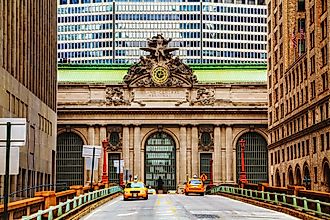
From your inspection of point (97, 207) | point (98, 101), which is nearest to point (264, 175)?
point (98, 101)

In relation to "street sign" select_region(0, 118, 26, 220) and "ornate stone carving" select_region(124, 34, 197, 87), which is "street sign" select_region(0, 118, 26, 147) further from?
"ornate stone carving" select_region(124, 34, 197, 87)

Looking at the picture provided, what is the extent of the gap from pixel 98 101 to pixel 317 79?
52.3 m

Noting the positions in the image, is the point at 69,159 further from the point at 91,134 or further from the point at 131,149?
the point at 131,149

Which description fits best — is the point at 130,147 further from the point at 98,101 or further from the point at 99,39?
the point at 99,39

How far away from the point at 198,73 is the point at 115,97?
1464 centimetres

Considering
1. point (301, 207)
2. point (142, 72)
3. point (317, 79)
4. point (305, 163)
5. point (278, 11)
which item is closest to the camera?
point (301, 207)

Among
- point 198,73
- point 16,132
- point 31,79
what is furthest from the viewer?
point 198,73

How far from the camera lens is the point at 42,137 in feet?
282

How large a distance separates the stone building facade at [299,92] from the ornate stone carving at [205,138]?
16.5 meters

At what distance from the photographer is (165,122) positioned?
121938 millimetres

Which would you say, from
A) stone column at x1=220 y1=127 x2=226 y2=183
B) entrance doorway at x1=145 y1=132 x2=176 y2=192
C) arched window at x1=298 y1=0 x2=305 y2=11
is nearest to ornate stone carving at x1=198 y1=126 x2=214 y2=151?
stone column at x1=220 y1=127 x2=226 y2=183

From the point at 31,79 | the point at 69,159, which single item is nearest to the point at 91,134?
the point at 69,159

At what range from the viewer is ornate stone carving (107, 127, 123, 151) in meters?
122

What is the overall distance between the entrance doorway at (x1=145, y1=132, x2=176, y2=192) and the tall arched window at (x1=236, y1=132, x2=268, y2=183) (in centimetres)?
1037
